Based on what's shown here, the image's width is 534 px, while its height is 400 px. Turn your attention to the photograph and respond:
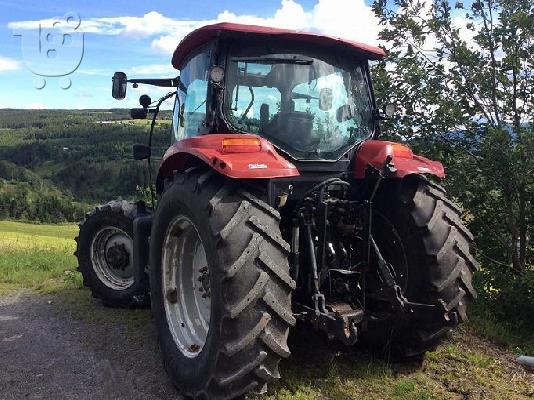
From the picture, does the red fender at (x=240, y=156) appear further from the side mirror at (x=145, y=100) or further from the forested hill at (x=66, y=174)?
the forested hill at (x=66, y=174)

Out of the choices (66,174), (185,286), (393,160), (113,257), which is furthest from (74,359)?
(66,174)

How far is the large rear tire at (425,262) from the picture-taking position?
13.0ft

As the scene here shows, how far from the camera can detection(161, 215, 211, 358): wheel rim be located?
400cm

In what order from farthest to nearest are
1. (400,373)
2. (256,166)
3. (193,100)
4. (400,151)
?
(193,100)
(400,151)
(400,373)
(256,166)

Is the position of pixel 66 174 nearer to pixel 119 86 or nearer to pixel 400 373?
pixel 119 86

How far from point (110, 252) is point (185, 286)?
8.03ft

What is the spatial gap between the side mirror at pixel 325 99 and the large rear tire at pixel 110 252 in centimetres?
268

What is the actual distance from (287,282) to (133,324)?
2781mm

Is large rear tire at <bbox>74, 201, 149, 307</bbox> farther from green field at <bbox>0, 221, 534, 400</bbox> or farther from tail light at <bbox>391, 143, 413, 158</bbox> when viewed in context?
tail light at <bbox>391, 143, 413, 158</bbox>

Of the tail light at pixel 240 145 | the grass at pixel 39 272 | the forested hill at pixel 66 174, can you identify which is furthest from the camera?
the forested hill at pixel 66 174

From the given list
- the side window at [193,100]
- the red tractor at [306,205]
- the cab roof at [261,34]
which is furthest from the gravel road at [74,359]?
the cab roof at [261,34]

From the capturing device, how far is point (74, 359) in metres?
4.62

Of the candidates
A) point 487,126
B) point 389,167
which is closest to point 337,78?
point 389,167

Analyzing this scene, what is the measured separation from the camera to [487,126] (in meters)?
6.35
